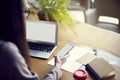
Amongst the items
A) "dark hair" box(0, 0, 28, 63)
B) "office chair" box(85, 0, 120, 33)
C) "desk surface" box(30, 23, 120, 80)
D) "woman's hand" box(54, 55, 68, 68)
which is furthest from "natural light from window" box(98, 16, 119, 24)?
"dark hair" box(0, 0, 28, 63)

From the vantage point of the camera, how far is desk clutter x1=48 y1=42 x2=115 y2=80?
1242mm

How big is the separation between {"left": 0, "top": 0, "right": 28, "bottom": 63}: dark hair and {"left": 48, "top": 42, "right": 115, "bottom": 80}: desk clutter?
0.40 metres

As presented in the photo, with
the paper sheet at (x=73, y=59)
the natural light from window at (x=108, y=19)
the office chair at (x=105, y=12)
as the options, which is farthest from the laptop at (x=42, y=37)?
the natural light from window at (x=108, y=19)

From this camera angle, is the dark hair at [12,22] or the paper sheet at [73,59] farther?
the paper sheet at [73,59]

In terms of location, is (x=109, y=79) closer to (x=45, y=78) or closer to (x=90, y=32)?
(x=45, y=78)

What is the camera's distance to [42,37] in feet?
5.04

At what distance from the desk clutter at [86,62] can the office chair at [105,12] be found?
869mm

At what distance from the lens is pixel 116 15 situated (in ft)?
7.94

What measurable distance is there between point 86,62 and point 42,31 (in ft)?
1.23

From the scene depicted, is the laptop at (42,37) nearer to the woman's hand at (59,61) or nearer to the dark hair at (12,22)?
the woman's hand at (59,61)

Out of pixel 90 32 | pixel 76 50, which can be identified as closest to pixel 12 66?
pixel 76 50

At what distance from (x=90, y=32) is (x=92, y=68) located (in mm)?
534

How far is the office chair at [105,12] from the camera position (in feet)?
7.80

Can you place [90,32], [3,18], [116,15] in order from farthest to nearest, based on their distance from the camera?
[116,15] → [90,32] → [3,18]
